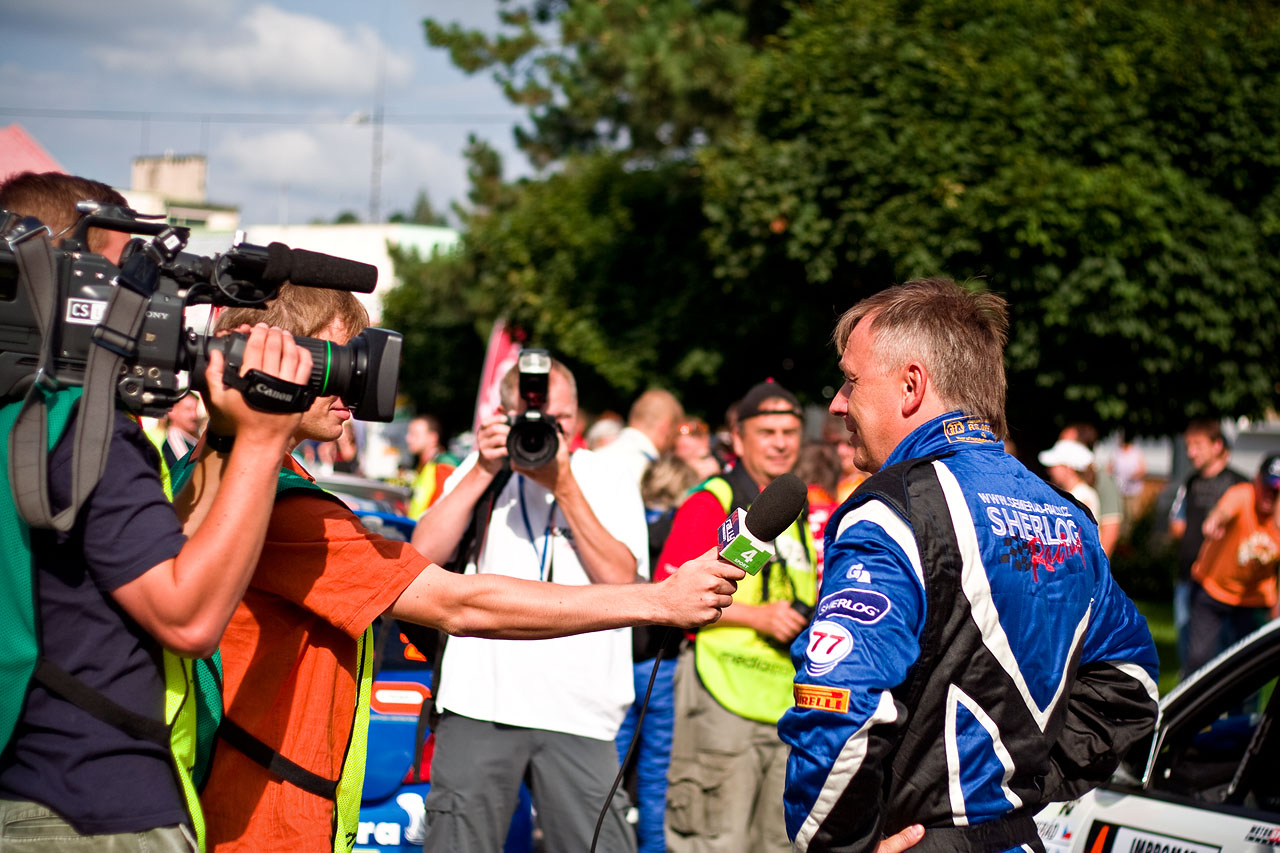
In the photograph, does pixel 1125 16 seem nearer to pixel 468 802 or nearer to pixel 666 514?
pixel 666 514

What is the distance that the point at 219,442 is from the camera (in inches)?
90.8

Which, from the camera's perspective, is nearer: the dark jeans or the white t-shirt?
the white t-shirt

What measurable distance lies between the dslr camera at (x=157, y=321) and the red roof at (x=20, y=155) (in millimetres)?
1727

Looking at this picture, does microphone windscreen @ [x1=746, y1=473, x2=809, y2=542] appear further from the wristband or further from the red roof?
the red roof

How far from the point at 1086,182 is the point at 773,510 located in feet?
29.1

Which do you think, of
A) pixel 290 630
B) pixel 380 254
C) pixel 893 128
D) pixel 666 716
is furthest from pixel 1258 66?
pixel 380 254

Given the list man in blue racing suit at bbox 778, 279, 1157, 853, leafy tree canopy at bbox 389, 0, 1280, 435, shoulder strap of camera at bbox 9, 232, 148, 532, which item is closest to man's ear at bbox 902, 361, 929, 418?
man in blue racing suit at bbox 778, 279, 1157, 853

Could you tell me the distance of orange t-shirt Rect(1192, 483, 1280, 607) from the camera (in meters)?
8.48

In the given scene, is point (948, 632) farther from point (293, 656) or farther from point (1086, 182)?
point (1086, 182)

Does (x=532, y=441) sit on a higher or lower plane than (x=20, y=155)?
lower

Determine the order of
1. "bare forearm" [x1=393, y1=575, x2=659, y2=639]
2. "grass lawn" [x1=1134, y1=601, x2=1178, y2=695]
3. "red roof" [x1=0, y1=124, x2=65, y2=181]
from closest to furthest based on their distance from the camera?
"bare forearm" [x1=393, y1=575, x2=659, y2=639], "red roof" [x1=0, y1=124, x2=65, y2=181], "grass lawn" [x1=1134, y1=601, x2=1178, y2=695]

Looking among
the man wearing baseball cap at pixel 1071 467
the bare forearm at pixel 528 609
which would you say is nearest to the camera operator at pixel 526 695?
the bare forearm at pixel 528 609

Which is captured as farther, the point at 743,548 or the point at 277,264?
the point at 743,548

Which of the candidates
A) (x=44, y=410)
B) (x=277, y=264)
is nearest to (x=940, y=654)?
(x=277, y=264)
